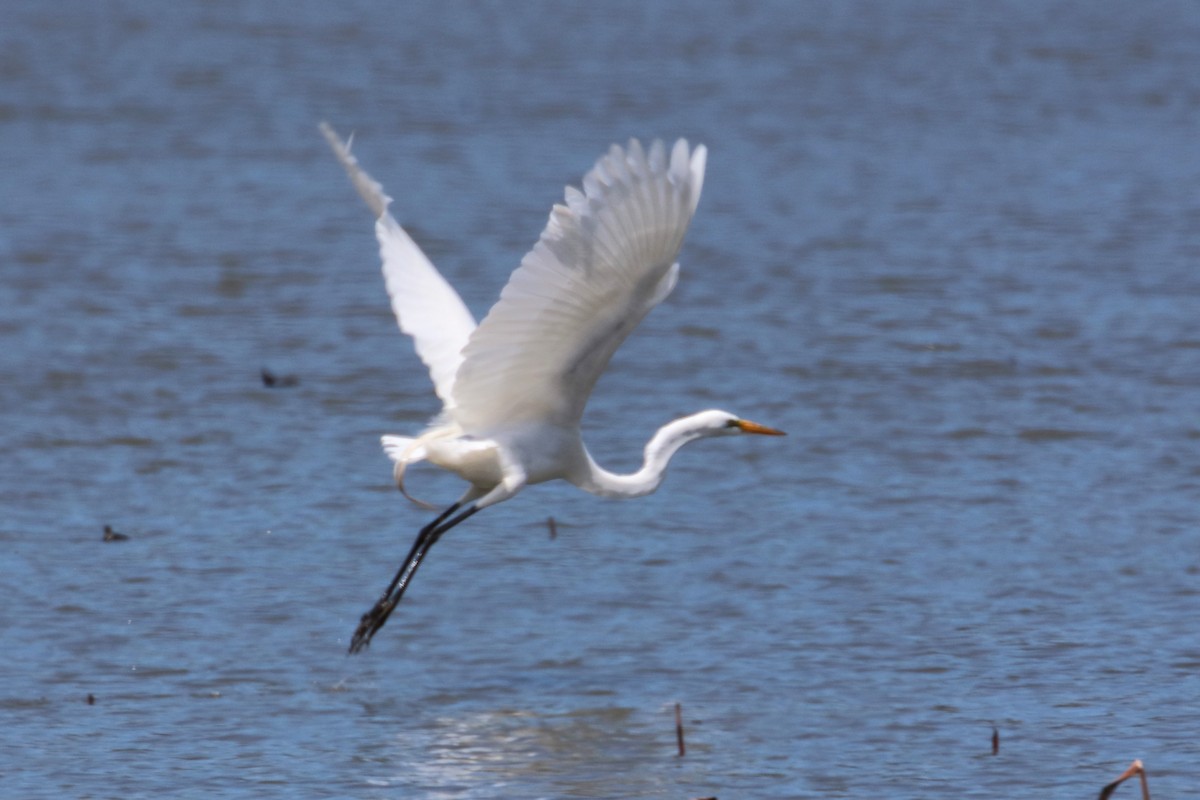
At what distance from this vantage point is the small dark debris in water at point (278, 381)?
989 centimetres

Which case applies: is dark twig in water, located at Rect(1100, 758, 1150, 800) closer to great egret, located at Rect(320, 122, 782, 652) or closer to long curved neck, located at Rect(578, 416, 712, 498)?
great egret, located at Rect(320, 122, 782, 652)

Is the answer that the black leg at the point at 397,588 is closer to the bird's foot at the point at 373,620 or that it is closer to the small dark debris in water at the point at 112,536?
the bird's foot at the point at 373,620

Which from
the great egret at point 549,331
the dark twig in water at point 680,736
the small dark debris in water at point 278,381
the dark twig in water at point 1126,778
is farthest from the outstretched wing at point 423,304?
the small dark debris in water at point 278,381

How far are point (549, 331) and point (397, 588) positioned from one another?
1.09 metres

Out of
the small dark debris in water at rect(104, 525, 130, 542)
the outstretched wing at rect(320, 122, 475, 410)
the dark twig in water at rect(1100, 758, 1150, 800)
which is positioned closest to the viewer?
the dark twig in water at rect(1100, 758, 1150, 800)

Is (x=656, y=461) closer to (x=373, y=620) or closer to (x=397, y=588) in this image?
(x=397, y=588)

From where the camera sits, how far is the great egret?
517cm

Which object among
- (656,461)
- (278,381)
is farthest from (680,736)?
(278,381)

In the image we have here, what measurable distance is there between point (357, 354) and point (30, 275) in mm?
2854

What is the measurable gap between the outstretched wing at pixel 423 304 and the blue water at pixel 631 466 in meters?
0.86

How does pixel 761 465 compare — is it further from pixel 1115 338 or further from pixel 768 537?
pixel 1115 338

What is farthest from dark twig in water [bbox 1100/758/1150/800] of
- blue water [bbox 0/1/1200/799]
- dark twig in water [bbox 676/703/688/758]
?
dark twig in water [bbox 676/703/688/758]

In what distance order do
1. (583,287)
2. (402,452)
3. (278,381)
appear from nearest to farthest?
(583,287) < (402,452) < (278,381)

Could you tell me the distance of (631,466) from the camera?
28.8 feet
